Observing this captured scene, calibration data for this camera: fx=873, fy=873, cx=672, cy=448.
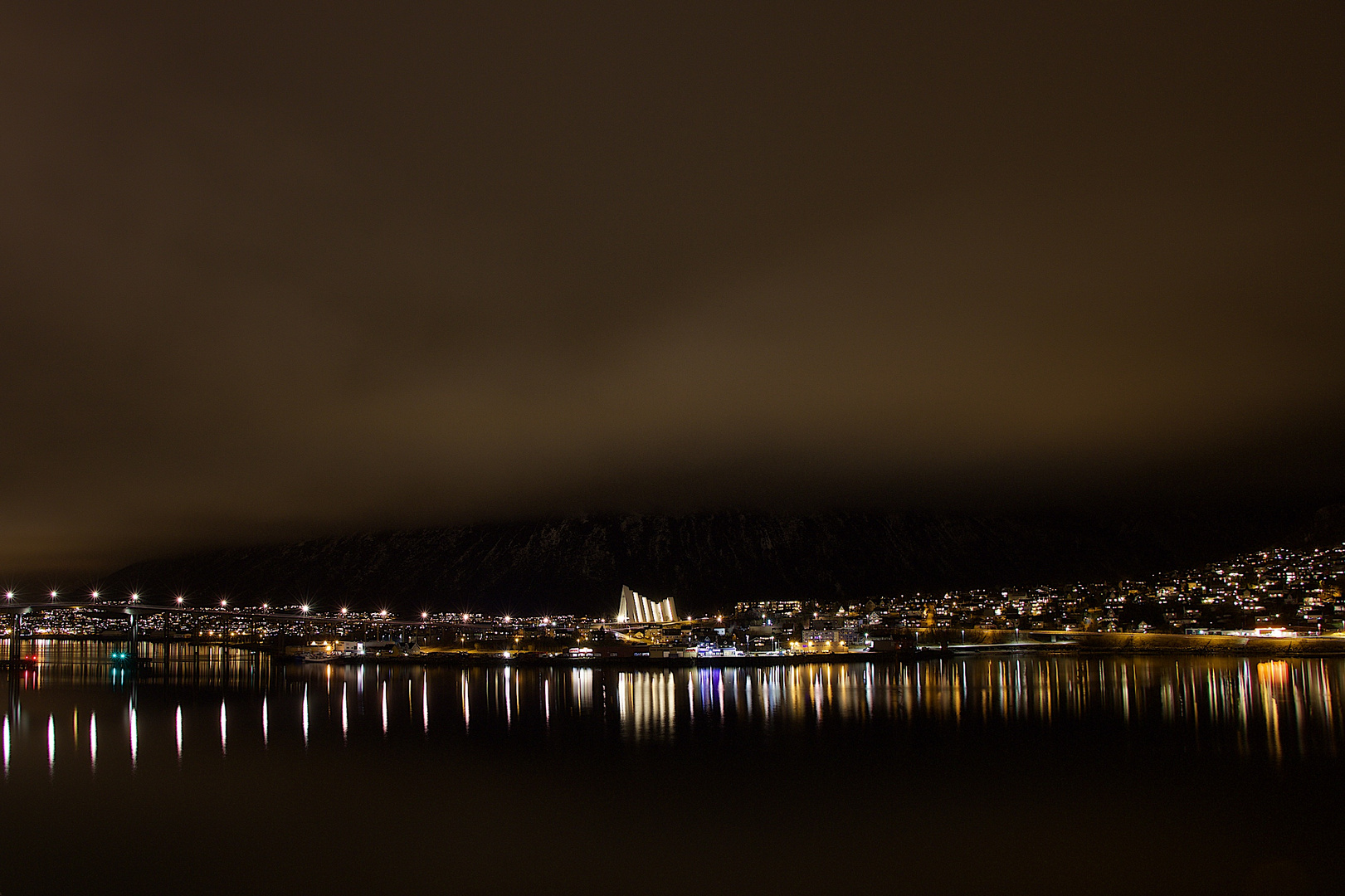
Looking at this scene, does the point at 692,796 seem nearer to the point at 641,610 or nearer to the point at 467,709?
the point at 467,709

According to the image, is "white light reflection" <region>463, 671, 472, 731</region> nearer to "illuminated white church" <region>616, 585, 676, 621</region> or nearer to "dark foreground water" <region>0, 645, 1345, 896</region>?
"dark foreground water" <region>0, 645, 1345, 896</region>

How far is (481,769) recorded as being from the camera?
98.1 ft

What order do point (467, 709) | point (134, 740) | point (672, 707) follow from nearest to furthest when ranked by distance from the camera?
point (134, 740)
point (672, 707)
point (467, 709)

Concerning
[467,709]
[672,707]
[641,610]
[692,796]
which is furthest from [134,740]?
[641,610]

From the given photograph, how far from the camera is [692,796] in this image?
2527 cm

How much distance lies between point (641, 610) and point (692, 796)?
140 metres

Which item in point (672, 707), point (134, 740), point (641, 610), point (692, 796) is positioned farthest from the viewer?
point (641, 610)

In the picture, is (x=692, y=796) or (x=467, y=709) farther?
(x=467, y=709)

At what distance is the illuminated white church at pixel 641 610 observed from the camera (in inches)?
6304

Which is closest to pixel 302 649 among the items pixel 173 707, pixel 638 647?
pixel 638 647

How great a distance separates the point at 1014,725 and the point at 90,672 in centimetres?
7775

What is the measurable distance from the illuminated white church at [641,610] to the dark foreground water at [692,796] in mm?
110691

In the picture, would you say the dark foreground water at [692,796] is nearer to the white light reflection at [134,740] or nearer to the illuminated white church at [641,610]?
the white light reflection at [134,740]

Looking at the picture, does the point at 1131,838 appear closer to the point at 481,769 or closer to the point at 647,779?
the point at 647,779
